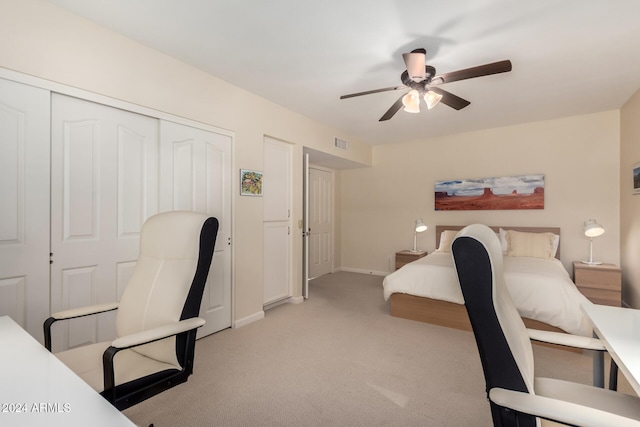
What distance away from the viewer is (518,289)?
2.84 meters

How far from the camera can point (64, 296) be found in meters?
2.06

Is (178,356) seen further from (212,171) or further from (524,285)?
(524,285)

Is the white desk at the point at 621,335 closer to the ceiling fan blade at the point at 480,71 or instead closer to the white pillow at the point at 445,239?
the ceiling fan blade at the point at 480,71

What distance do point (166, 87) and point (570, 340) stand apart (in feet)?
10.6

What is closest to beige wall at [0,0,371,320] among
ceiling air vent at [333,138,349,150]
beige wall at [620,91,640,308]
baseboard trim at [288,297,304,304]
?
baseboard trim at [288,297,304,304]

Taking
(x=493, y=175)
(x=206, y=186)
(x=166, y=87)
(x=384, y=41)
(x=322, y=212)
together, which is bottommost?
(x=322, y=212)

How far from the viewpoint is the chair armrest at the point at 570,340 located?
4.05ft

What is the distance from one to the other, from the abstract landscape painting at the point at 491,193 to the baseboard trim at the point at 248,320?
356cm

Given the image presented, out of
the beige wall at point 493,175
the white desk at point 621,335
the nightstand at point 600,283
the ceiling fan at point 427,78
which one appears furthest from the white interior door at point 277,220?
the nightstand at point 600,283

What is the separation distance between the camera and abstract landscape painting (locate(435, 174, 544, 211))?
14.7 feet

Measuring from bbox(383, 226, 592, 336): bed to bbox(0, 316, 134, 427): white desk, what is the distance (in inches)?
122

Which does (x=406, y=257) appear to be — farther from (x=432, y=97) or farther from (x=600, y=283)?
(x=432, y=97)

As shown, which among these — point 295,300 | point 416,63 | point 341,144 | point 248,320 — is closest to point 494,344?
point 416,63

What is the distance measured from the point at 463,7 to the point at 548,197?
3.62 m
